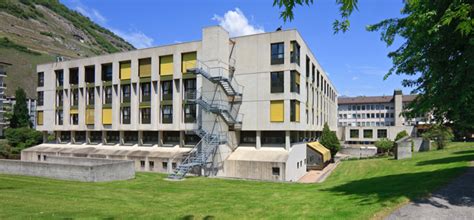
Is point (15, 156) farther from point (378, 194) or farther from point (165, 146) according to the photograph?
point (378, 194)

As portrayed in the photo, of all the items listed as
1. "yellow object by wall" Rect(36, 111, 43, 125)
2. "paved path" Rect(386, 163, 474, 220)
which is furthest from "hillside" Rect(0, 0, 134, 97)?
"paved path" Rect(386, 163, 474, 220)

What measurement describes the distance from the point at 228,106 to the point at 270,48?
785cm

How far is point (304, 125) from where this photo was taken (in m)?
36.5

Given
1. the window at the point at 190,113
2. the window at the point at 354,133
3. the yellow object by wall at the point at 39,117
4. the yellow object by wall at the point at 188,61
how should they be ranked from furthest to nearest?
the window at the point at 354,133 < the yellow object by wall at the point at 39,117 < the window at the point at 190,113 < the yellow object by wall at the point at 188,61

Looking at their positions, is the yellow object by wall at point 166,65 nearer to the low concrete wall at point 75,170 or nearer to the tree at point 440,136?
the low concrete wall at point 75,170

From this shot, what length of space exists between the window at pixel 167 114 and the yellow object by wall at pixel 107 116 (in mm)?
8504

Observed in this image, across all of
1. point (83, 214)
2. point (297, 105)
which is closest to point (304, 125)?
point (297, 105)

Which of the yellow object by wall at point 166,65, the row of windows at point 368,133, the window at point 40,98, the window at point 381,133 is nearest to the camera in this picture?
the yellow object by wall at point 166,65

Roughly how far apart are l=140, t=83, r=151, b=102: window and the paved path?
108 ft

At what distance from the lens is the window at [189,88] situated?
35.3 metres

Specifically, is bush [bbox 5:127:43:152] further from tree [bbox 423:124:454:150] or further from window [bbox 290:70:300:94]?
tree [bbox 423:124:454:150]

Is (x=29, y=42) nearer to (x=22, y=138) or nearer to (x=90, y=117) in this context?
(x=22, y=138)

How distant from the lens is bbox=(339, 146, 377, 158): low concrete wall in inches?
2462

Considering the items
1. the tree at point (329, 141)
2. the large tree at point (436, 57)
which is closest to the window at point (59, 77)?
the tree at point (329, 141)
